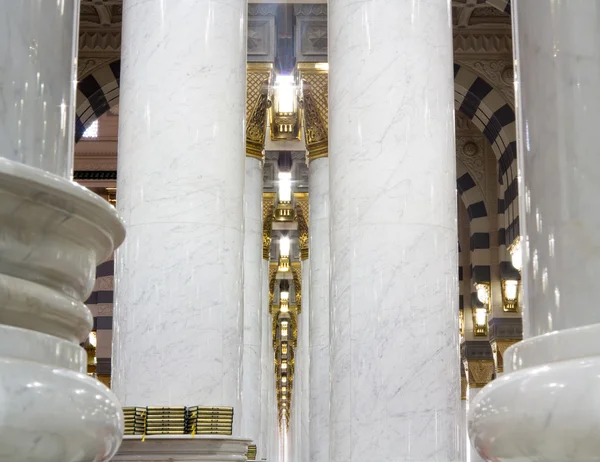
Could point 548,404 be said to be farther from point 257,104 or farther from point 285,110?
point 285,110

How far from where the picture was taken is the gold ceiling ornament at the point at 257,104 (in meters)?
13.5

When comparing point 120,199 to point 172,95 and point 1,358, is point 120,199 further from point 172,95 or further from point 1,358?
point 1,358

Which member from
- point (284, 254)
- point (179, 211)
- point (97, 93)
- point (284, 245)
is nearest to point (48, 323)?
point (179, 211)

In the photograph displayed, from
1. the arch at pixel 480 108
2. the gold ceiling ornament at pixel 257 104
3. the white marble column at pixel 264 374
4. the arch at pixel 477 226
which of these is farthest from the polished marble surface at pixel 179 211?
the arch at pixel 477 226

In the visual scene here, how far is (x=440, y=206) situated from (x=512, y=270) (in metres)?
11.2

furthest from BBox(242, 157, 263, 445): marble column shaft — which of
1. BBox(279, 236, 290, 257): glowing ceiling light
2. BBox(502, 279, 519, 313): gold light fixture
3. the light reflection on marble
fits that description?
the light reflection on marble

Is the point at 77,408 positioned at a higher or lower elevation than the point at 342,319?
lower

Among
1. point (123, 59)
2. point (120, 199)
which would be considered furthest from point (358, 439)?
point (123, 59)

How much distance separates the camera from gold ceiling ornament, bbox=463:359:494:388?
59.4 feet

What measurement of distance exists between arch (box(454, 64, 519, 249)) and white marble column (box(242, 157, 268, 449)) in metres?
3.42

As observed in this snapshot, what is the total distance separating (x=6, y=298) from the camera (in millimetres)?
1766

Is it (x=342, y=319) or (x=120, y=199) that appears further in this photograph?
(x=120, y=199)

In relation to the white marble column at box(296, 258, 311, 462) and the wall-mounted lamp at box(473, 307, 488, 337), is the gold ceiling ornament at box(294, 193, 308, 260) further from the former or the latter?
the wall-mounted lamp at box(473, 307, 488, 337)

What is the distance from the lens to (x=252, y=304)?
14086 mm
